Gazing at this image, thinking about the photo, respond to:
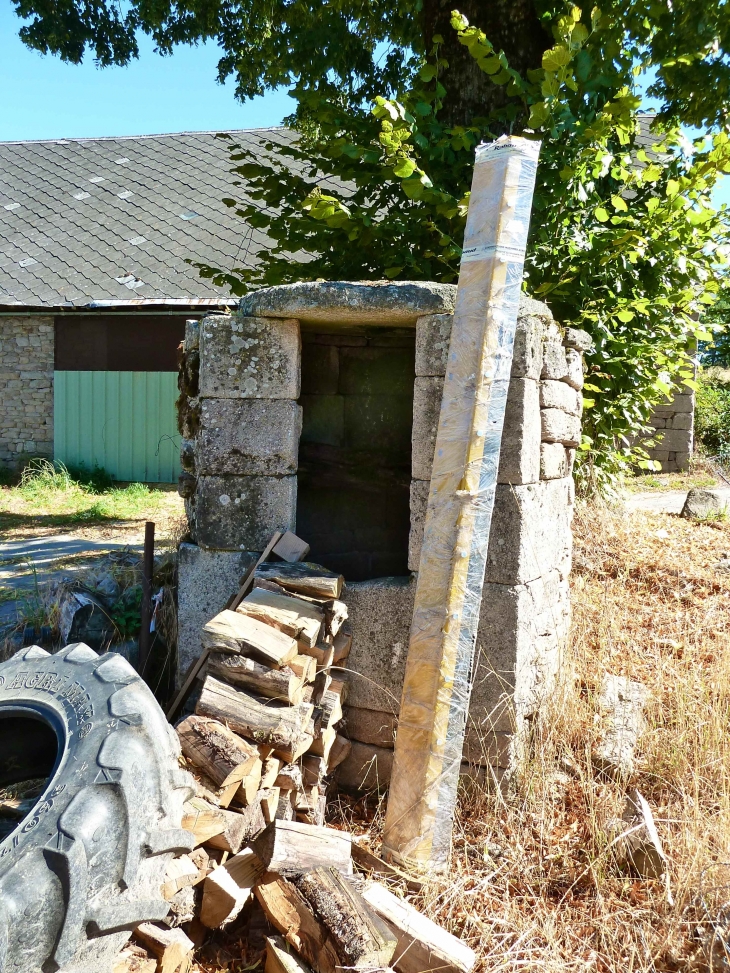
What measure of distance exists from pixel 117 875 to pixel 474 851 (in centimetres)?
151

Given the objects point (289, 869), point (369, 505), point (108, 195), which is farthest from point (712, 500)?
point (108, 195)

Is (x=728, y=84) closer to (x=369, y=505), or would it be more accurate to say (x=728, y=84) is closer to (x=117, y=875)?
(x=369, y=505)

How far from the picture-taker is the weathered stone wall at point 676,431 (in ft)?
35.3

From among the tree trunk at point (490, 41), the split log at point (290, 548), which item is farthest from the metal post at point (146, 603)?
the tree trunk at point (490, 41)

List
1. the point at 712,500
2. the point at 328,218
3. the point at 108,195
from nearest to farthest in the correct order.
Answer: the point at 328,218
the point at 712,500
the point at 108,195

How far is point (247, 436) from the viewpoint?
11.3 ft

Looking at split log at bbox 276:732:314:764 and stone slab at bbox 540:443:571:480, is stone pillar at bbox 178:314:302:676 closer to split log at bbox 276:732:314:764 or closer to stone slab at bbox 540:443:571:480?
split log at bbox 276:732:314:764

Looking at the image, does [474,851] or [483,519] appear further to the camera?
[474,851]

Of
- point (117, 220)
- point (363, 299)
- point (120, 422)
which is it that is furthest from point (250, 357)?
point (117, 220)

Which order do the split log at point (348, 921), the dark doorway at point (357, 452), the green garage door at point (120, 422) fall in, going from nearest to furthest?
the split log at point (348, 921), the dark doorway at point (357, 452), the green garage door at point (120, 422)

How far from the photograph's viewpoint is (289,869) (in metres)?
2.29

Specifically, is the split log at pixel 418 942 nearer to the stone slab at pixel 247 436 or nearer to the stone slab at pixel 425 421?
the stone slab at pixel 425 421

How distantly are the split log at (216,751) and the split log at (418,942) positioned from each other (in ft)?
1.77

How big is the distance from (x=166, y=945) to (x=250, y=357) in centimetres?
224
